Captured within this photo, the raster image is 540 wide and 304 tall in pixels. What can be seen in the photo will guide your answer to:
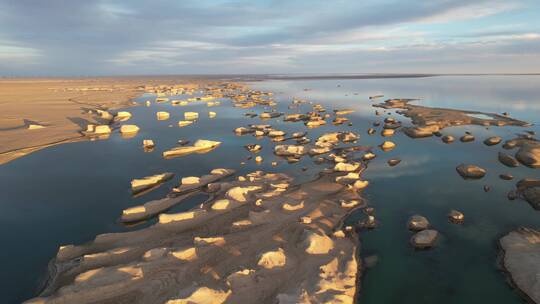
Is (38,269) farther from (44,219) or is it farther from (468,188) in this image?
(468,188)

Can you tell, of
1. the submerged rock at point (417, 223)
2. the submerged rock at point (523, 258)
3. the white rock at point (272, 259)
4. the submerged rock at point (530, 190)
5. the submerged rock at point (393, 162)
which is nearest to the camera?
the submerged rock at point (523, 258)

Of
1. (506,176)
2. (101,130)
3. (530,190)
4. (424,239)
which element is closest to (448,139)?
(506,176)

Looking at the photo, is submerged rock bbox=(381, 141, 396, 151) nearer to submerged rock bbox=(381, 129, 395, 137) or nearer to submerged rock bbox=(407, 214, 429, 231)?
A: submerged rock bbox=(381, 129, 395, 137)

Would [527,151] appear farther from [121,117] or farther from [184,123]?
[121,117]

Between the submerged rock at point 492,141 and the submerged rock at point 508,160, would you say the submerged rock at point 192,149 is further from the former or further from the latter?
the submerged rock at point 492,141

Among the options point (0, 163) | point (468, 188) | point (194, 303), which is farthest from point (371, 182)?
point (0, 163)

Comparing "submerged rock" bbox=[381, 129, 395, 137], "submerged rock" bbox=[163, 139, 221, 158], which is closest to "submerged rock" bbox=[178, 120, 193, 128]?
"submerged rock" bbox=[163, 139, 221, 158]

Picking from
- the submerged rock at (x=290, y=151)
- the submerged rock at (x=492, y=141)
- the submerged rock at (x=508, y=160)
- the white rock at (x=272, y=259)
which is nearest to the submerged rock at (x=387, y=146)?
the submerged rock at (x=290, y=151)

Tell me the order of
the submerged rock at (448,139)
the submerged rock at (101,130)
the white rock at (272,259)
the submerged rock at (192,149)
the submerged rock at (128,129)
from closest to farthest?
1. the white rock at (272,259)
2. the submerged rock at (192,149)
3. the submerged rock at (448,139)
4. the submerged rock at (101,130)
5. the submerged rock at (128,129)
